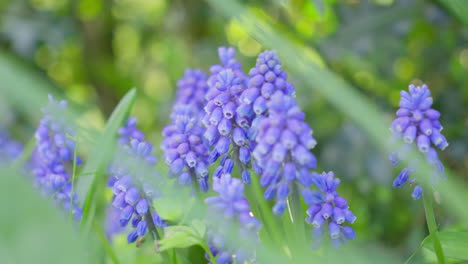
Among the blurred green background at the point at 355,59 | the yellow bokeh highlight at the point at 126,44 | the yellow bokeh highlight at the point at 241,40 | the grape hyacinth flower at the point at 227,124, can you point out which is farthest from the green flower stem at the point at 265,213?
the yellow bokeh highlight at the point at 126,44

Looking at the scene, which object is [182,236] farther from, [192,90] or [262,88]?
[192,90]

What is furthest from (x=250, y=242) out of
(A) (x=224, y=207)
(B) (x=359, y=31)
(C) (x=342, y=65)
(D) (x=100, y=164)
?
(C) (x=342, y=65)

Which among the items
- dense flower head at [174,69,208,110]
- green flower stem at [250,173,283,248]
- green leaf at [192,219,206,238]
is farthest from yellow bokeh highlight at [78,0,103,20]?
green leaf at [192,219,206,238]

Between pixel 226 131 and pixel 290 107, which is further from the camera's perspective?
pixel 226 131

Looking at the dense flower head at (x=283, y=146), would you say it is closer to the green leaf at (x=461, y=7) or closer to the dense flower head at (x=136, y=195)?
the dense flower head at (x=136, y=195)

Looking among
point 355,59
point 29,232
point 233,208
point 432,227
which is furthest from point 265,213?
point 355,59

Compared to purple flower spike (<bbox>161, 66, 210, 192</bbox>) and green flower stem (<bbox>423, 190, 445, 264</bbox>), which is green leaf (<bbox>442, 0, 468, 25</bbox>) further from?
purple flower spike (<bbox>161, 66, 210, 192</bbox>)

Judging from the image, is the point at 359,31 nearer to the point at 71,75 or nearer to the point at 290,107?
the point at 290,107
